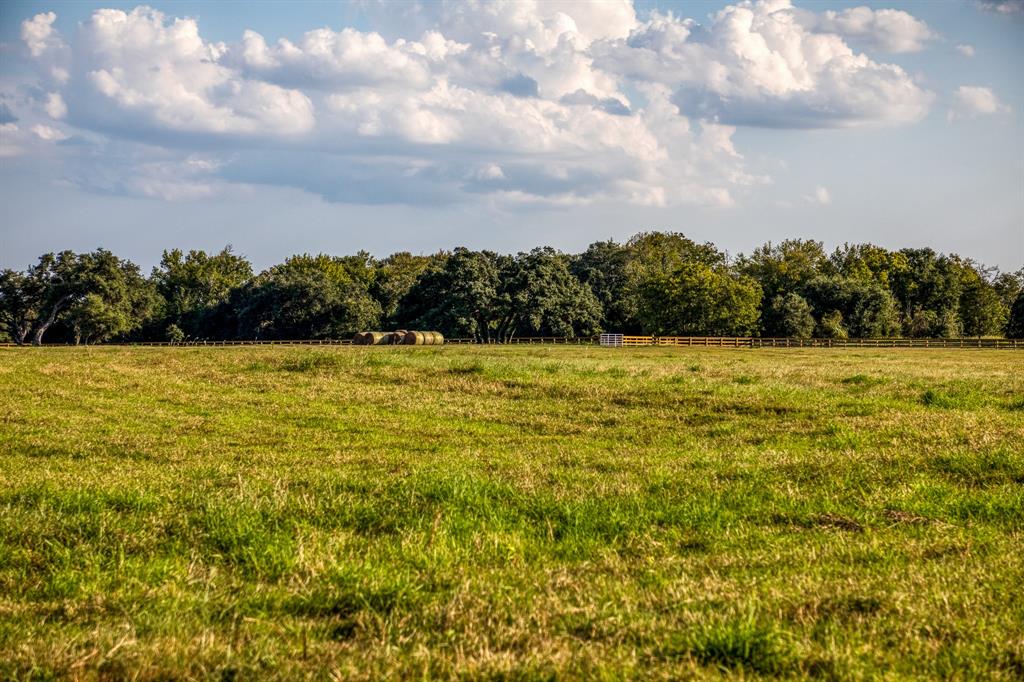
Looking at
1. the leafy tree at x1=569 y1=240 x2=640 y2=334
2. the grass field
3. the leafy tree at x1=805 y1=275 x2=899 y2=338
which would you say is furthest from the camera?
the leafy tree at x1=569 y1=240 x2=640 y2=334

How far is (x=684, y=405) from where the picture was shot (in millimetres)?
24625

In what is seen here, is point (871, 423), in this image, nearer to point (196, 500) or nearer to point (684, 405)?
point (684, 405)

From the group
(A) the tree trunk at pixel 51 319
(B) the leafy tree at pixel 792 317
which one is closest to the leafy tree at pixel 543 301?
(B) the leafy tree at pixel 792 317

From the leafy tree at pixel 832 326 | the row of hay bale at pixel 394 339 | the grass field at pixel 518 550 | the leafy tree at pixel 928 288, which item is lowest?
the grass field at pixel 518 550

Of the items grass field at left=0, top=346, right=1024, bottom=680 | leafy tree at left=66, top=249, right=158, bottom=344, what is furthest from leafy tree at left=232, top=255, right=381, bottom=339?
grass field at left=0, top=346, right=1024, bottom=680

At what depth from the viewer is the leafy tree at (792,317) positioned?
114812 millimetres

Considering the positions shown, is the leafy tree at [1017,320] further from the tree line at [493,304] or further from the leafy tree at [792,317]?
the leafy tree at [792,317]

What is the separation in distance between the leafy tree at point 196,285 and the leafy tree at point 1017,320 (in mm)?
111068

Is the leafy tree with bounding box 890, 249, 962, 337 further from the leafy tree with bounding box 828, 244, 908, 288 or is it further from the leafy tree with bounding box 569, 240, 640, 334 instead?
the leafy tree with bounding box 569, 240, 640, 334

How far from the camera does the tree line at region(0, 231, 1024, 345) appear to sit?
10381cm

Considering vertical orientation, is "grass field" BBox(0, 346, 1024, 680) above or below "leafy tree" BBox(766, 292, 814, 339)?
below

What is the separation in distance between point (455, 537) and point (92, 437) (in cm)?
1282

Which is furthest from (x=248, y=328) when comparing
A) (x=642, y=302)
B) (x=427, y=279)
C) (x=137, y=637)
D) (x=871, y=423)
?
(x=137, y=637)

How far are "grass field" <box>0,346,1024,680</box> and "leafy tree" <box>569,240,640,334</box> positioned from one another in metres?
103
